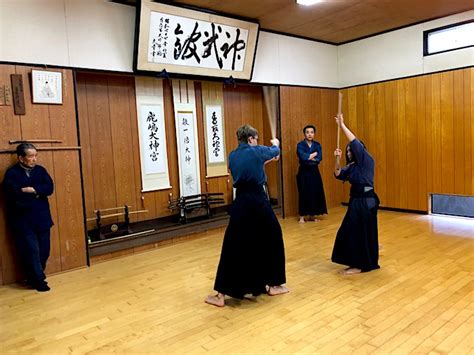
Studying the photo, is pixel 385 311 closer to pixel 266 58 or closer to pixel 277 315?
pixel 277 315

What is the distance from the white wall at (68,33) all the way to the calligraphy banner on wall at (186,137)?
0.96 metres

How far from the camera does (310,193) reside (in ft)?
19.2

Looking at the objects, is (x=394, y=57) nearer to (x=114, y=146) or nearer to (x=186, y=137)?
(x=186, y=137)

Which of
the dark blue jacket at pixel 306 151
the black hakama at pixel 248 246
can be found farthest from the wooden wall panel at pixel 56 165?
the dark blue jacket at pixel 306 151

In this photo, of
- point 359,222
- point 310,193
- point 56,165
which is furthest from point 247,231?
point 310,193

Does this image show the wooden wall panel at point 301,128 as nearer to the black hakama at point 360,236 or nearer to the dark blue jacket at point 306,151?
the dark blue jacket at point 306,151

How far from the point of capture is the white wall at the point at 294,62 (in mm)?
5848

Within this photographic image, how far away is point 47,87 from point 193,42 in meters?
1.83

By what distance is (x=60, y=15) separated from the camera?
3922mm

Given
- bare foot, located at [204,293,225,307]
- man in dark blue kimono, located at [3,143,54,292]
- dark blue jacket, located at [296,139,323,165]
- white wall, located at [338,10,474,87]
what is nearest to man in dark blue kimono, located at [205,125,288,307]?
bare foot, located at [204,293,225,307]

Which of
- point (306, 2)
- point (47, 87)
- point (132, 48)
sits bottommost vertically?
point (47, 87)

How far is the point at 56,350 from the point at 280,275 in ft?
5.62

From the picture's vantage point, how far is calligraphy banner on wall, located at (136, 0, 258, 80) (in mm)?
4363

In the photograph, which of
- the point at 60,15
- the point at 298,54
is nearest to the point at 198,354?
the point at 60,15
